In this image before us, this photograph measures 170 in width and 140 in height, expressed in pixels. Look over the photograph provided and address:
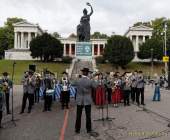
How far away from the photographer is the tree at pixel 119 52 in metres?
100

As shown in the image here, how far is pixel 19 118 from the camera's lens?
16.9 metres

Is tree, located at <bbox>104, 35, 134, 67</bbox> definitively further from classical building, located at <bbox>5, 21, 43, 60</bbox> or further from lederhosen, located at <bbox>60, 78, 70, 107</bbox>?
lederhosen, located at <bbox>60, 78, 70, 107</bbox>

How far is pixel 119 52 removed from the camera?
331ft

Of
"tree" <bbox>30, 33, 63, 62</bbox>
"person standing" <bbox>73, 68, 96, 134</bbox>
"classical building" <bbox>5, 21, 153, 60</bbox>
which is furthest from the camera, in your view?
"classical building" <bbox>5, 21, 153, 60</bbox>

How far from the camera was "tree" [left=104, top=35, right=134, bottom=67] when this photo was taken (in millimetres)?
100250

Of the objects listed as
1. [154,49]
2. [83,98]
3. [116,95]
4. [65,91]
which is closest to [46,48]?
[154,49]

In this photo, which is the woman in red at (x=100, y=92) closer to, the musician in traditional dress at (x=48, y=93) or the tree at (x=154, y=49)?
the musician in traditional dress at (x=48, y=93)

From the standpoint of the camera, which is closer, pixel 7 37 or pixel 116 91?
pixel 116 91

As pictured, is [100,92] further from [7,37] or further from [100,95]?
[7,37]

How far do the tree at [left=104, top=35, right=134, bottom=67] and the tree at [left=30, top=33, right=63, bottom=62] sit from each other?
41.4 feet

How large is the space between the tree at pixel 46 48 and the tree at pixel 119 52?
1261 centimetres

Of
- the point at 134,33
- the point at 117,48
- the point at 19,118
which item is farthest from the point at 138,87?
the point at 134,33

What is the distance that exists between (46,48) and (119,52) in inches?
699

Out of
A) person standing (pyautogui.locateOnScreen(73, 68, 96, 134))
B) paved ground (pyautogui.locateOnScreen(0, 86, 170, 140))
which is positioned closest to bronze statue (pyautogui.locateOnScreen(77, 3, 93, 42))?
paved ground (pyautogui.locateOnScreen(0, 86, 170, 140))
